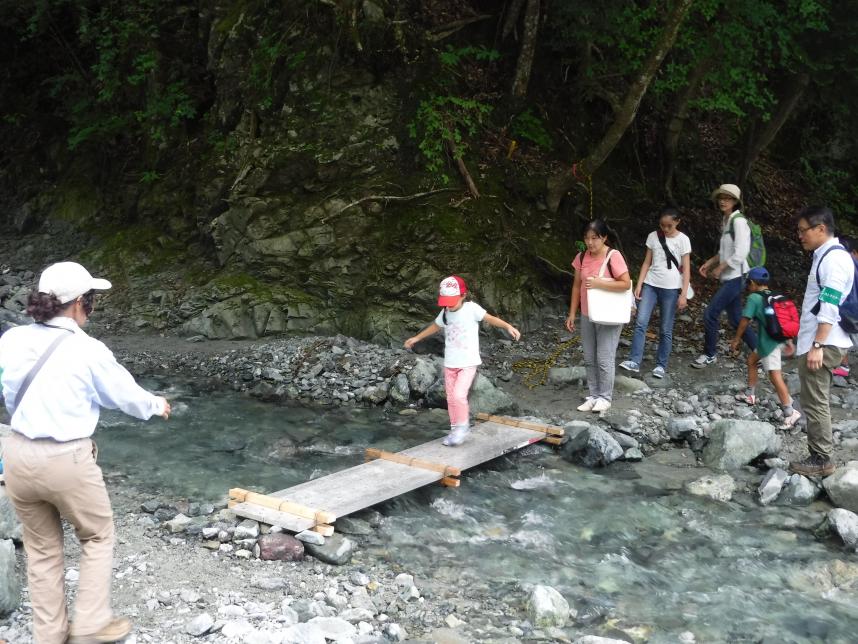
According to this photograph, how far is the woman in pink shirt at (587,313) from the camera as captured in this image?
8.12 metres

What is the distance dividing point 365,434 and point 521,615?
404 centimetres

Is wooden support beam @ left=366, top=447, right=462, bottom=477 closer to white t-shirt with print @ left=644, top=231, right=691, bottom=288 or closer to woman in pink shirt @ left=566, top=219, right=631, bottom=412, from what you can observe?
woman in pink shirt @ left=566, top=219, right=631, bottom=412

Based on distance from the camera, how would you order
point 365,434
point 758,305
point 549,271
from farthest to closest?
point 549,271 < point 365,434 < point 758,305

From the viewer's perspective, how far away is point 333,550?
5359mm

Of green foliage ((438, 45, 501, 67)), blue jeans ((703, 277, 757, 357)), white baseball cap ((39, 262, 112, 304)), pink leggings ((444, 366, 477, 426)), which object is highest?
green foliage ((438, 45, 501, 67))

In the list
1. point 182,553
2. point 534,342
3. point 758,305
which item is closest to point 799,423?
point 758,305

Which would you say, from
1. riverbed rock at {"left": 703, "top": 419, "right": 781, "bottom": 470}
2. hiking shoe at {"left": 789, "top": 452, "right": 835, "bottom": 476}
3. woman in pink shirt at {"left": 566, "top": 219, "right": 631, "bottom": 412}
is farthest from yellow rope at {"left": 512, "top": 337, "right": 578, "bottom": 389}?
hiking shoe at {"left": 789, "top": 452, "right": 835, "bottom": 476}

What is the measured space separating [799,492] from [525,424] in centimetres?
269

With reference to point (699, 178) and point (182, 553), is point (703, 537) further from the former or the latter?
point (699, 178)

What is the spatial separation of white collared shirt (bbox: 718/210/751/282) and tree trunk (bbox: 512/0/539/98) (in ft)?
17.5

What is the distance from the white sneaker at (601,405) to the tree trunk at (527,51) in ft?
22.5

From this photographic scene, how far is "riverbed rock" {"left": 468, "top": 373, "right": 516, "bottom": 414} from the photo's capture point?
900 cm

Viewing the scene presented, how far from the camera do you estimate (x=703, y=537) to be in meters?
6.15

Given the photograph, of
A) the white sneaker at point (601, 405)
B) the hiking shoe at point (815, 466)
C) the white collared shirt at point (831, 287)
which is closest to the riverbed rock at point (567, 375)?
the white sneaker at point (601, 405)
